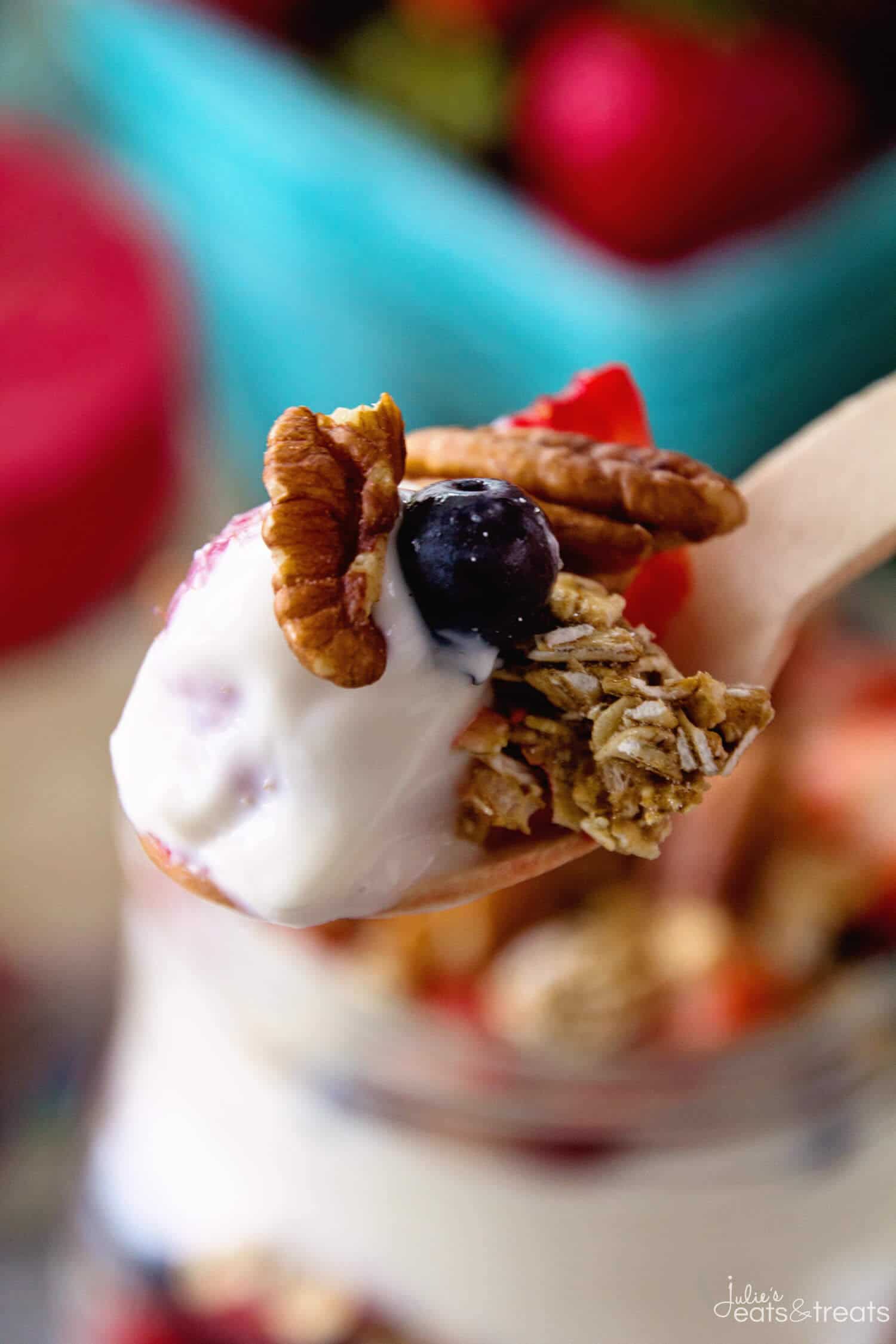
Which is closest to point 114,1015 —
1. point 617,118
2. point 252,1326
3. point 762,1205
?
point 252,1326

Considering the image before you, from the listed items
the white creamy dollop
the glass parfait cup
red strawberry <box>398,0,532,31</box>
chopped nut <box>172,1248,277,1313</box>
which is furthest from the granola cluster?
red strawberry <box>398,0,532,31</box>

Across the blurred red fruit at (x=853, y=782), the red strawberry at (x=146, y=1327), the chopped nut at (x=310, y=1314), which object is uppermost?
the blurred red fruit at (x=853, y=782)

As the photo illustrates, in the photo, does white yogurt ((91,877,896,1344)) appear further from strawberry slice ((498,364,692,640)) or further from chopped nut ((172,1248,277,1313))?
strawberry slice ((498,364,692,640))

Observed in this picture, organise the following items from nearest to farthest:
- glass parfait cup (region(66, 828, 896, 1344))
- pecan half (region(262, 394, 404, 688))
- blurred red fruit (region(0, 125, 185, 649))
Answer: pecan half (region(262, 394, 404, 688))
glass parfait cup (region(66, 828, 896, 1344))
blurred red fruit (region(0, 125, 185, 649))

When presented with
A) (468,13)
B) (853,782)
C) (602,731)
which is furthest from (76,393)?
(602,731)

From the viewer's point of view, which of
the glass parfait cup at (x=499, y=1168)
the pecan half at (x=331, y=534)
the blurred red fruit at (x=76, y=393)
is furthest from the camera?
the blurred red fruit at (x=76, y=393)

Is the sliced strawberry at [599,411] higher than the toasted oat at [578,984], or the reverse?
the sliced strawberry at [599,411]

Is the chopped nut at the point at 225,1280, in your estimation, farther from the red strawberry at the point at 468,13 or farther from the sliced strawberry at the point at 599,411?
the red strawberry at the point at 468,13

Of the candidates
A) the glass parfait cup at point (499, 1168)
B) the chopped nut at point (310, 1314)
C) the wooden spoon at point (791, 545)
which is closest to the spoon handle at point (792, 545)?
the wooden spoon at point (791, 545)

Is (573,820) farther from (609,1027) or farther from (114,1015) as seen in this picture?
(114,1015)
